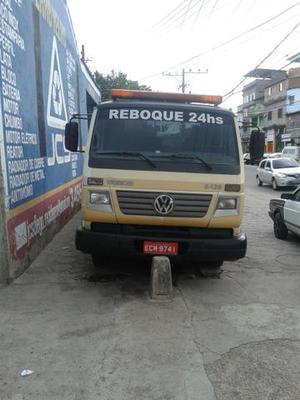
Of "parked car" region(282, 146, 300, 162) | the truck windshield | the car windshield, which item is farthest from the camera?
"parked car" region(282, 146, 300, 162)

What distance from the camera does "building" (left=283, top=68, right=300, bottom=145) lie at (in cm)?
5881

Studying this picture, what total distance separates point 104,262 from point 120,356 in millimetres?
3118

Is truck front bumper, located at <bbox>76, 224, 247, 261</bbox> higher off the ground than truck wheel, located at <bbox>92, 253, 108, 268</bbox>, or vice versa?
truck front bumper, located at <bbox>76, 224, 247, 261</bbox>

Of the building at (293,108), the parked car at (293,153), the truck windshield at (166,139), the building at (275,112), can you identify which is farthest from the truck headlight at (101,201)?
the building at (275,112)

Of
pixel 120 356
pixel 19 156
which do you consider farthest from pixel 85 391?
pixel 19 156

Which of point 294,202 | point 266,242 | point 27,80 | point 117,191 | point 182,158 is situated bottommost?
point 266,242

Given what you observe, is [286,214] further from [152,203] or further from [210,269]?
[152,203]

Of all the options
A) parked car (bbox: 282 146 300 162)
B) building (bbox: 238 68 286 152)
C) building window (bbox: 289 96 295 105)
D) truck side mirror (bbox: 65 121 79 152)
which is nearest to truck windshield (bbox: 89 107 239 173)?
truck side mirror (bbox: 65 121 79 152)

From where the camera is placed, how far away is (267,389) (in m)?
3.71

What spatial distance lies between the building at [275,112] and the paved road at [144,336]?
59.7m

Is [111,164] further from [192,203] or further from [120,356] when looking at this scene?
[120,356]

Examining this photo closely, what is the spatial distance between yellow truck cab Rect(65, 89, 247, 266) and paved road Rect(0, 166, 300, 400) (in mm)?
663

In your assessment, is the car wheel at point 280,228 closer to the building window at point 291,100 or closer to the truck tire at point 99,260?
the truck tire at point 99,260

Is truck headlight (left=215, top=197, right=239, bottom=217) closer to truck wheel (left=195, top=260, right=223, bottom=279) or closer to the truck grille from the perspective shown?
the truck grille
